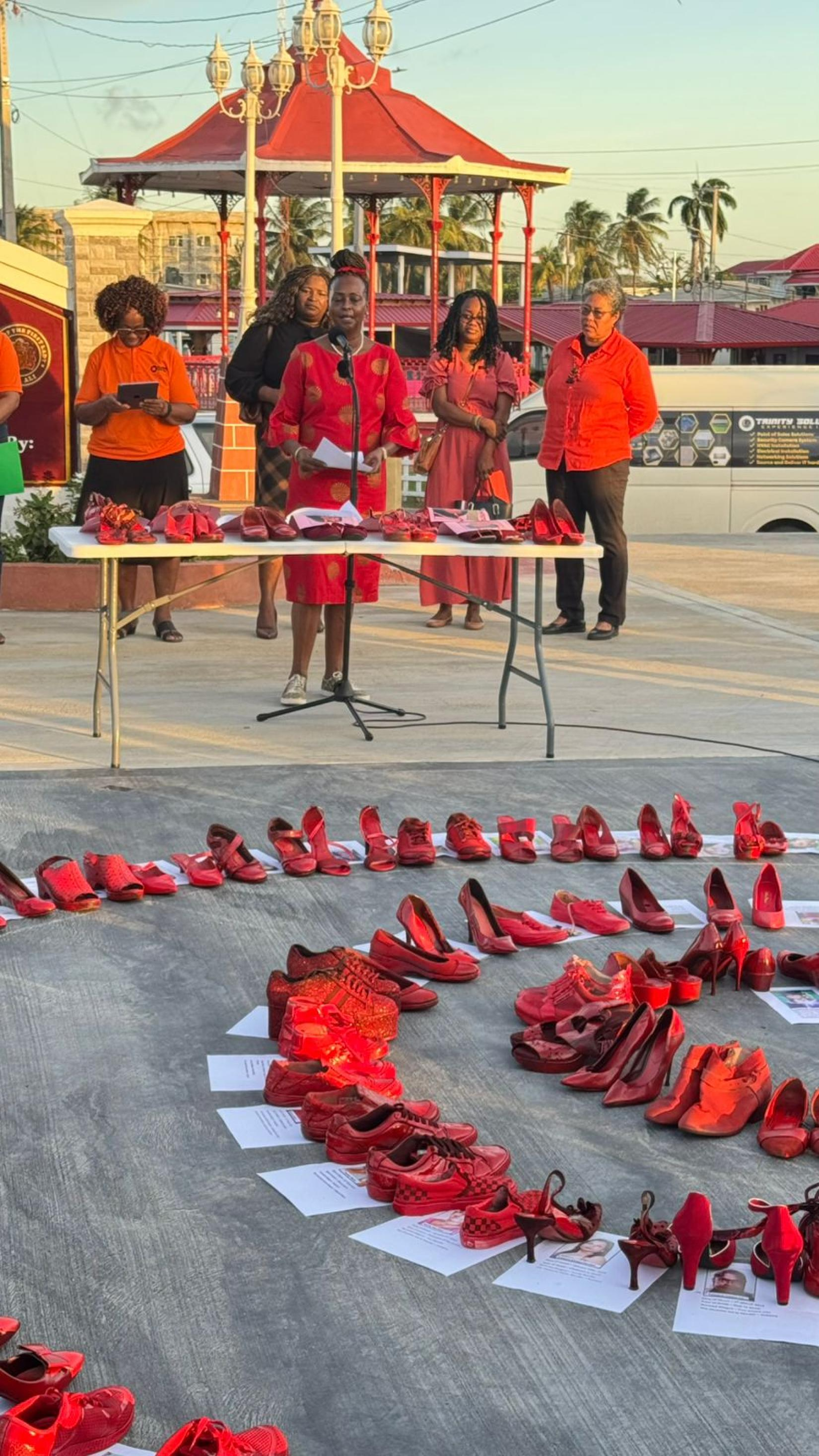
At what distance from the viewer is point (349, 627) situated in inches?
308

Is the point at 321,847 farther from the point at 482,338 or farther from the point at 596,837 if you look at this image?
the point at 482,338

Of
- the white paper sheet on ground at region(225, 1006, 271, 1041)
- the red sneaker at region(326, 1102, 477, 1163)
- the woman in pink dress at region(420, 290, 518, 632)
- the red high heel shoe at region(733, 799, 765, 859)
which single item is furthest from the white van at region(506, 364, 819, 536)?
the red sneaker at region(326, 1102, 477, 1163)

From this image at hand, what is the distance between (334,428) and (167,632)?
8.79 feet

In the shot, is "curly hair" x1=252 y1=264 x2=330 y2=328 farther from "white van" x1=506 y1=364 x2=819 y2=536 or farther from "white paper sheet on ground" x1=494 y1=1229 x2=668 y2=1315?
"white van" x1=506 y1=364 x2=819 y2=536

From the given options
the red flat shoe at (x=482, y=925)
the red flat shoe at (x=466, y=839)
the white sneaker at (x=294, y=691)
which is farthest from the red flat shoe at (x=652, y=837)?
the white sneaker at (x=294, y=691)

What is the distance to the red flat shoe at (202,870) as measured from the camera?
532cm

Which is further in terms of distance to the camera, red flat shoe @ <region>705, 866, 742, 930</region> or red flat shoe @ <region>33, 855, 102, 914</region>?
red flat shoe @ <region>33, 855, 102, 914</region>

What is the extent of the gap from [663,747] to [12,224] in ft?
112

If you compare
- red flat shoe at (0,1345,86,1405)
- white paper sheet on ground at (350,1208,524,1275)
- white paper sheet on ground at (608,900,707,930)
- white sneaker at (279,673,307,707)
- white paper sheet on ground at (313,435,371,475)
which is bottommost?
white paper sheet on ground at (350,1208,524,1275)

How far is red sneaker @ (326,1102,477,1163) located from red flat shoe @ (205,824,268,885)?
1.95 meters

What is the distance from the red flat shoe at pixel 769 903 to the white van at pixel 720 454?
1439cm

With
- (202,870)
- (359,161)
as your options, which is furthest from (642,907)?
(359,161)

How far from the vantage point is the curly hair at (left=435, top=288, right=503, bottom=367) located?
30.9 ft

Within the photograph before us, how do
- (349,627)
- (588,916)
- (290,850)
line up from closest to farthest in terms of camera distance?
(588,916) → (290,850) → (349,627)
